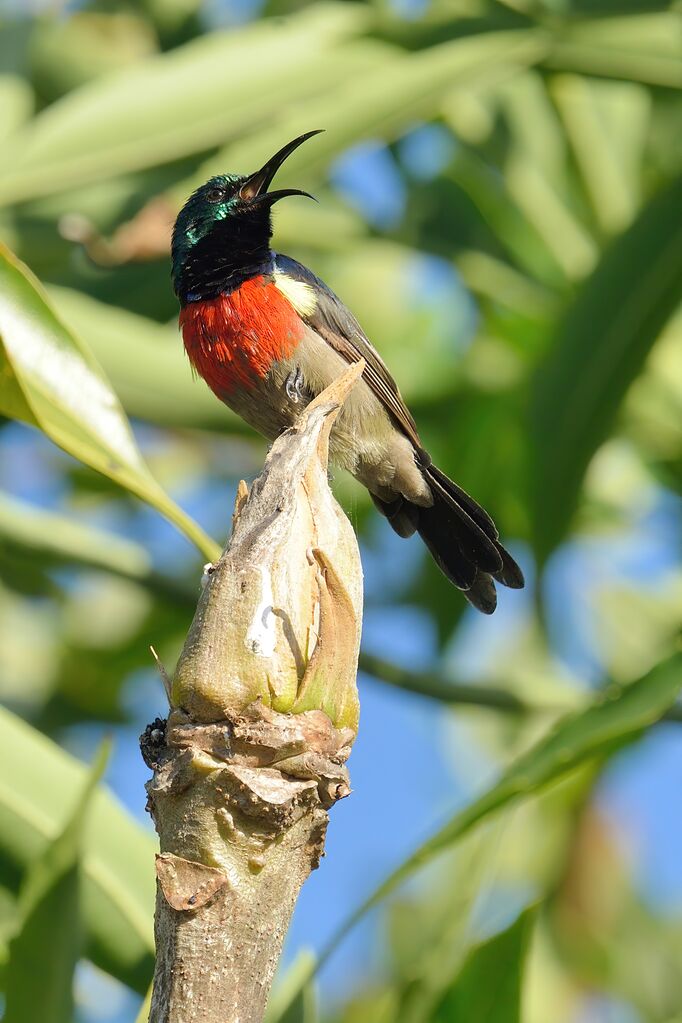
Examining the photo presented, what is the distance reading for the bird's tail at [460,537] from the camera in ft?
13.4

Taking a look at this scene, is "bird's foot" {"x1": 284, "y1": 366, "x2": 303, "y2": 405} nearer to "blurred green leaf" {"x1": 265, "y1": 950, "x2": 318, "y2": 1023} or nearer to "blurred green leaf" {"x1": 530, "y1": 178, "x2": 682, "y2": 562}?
"blurred green leaf" {"x1": 530, "y1": 178, "x2": 682, "y2": 562}

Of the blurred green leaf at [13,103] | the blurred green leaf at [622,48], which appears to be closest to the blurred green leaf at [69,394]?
the blurred green leaf at [13,103]

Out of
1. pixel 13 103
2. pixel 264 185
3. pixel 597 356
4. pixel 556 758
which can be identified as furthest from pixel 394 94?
pixel 556 758

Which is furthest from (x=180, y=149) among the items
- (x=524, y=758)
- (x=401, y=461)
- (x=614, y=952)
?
(x=614, y=952)

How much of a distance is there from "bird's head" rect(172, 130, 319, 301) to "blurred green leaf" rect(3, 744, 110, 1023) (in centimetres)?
210

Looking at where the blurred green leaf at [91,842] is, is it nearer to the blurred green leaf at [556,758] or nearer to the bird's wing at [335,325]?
the blurred green leaf at [556,758]

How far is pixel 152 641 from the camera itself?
5.30m

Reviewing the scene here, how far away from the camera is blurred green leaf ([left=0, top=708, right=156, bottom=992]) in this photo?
263 cm

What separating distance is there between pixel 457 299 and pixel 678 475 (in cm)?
138

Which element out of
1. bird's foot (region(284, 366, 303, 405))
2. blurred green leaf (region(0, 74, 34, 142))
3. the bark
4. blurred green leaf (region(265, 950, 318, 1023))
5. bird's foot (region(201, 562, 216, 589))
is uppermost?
blurred green leaf (region(0, 74, 34, 142))

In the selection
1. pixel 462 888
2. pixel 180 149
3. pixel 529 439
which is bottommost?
pixel 462 888

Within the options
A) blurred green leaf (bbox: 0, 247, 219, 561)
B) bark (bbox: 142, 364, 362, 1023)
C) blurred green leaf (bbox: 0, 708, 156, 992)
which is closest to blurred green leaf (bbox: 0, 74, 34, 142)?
blurred green leaf (bbox: 0, 247, 219, 561)

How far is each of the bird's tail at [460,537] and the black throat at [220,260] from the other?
908 mm

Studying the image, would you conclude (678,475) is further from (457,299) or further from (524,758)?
(524,758)
